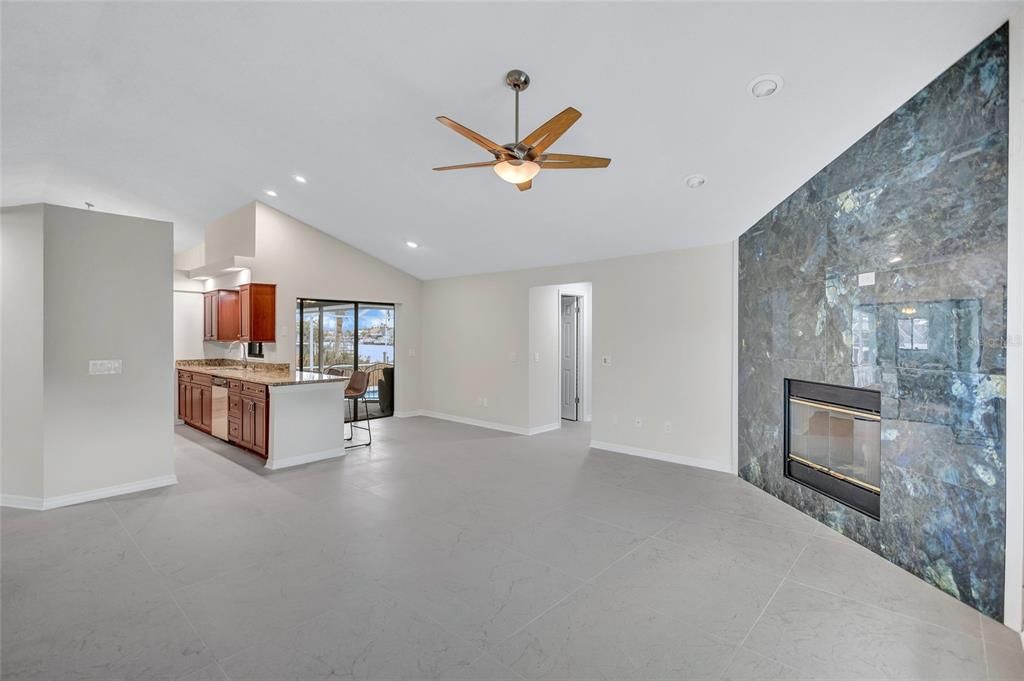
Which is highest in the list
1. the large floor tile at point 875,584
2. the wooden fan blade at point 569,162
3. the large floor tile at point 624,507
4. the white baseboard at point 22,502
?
the wooden fan blade at point 569,162

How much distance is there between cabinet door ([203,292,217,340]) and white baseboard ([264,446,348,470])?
3.66 metres

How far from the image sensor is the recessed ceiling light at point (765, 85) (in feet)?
8.77

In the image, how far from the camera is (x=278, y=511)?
371 centimetres

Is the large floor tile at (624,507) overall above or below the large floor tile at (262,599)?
below

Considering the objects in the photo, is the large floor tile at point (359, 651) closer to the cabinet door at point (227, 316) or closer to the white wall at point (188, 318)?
the cabinet door at point (227, 316)

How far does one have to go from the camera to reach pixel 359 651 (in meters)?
2.07

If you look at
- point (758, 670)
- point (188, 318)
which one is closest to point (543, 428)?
point (758, 670)

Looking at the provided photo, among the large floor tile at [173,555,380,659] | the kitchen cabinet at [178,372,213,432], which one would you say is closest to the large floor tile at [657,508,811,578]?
the large floor tile at [173,555,380,659]

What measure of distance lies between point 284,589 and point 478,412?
487 centimetres

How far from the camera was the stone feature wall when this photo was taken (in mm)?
2375

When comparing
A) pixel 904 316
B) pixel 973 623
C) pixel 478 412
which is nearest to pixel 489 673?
pixel 973 623

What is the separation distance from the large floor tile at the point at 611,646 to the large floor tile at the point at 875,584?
101 centimetres

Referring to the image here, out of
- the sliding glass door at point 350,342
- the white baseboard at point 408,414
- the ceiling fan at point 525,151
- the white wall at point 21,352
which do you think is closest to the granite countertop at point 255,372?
the sliding glass door at point 350,342

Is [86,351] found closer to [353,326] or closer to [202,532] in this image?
[202,532]
